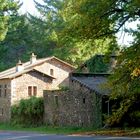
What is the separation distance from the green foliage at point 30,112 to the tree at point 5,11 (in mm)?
25428

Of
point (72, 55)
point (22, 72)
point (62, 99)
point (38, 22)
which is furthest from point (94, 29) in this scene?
point (38, 22)

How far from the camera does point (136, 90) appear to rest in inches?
1264

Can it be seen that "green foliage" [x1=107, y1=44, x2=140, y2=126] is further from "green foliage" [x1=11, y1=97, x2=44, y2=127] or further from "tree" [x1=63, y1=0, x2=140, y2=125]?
"green foliage" [x1=11, y1=97, x2=44, y2=127]

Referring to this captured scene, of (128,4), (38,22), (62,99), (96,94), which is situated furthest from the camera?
(38,22)

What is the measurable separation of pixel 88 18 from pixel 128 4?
2458 millimetres

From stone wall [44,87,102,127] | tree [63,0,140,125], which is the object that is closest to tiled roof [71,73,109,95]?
stone wall [44,87,102,127]

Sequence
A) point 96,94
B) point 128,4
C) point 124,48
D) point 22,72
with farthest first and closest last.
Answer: point 22,72, point 96,94, point 124,48, point 128,4

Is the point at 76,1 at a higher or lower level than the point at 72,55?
lower

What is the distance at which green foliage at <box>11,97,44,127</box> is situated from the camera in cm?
Answer: 5462

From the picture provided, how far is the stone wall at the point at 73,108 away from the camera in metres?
45.5

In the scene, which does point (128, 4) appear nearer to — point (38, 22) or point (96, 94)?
point (96, 94)

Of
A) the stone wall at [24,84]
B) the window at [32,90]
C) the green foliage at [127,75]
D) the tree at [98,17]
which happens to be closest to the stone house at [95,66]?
the stone wall at [24,84]

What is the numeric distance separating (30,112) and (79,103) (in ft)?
30.2

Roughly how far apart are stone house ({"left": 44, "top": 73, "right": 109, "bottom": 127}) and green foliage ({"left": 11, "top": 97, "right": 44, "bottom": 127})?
0.97 meters
